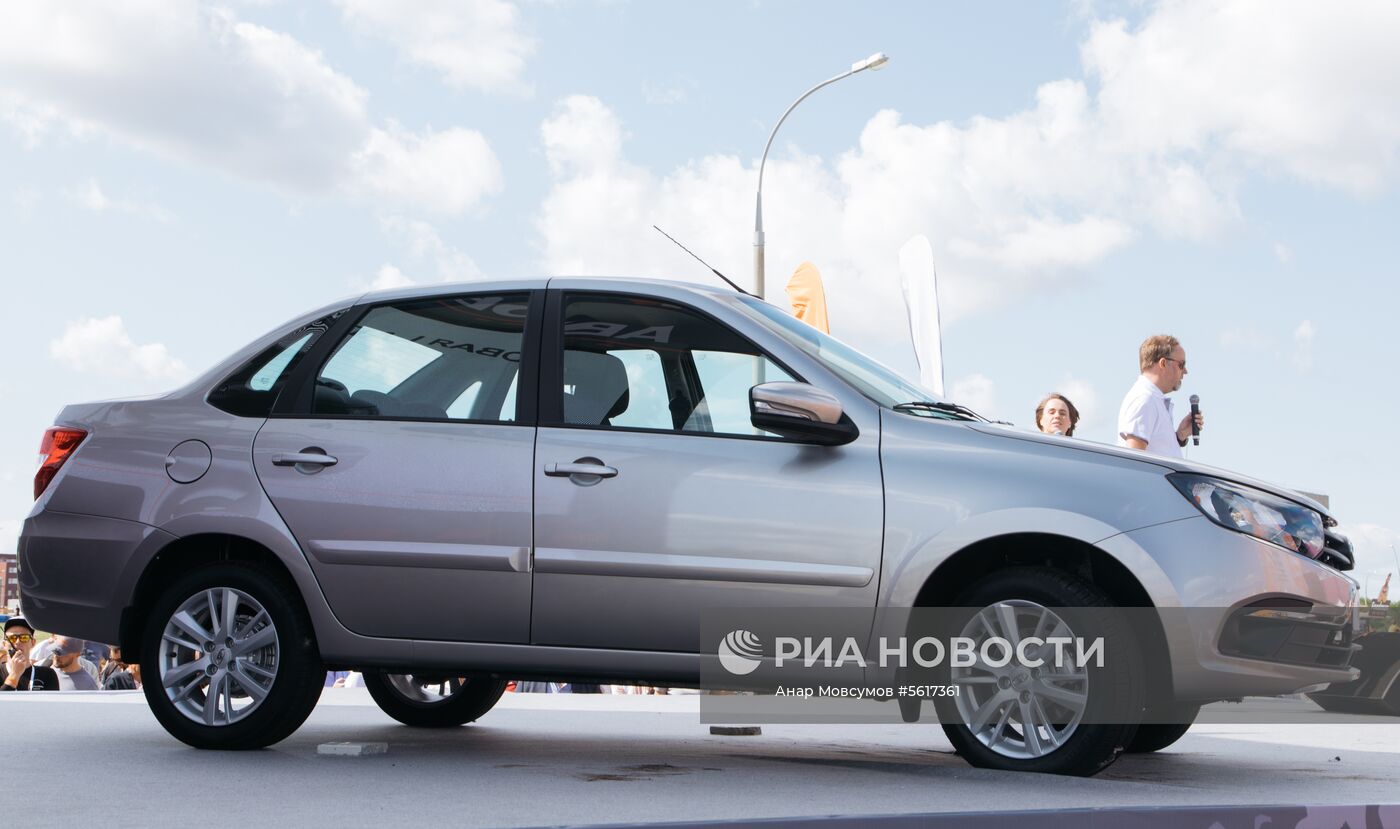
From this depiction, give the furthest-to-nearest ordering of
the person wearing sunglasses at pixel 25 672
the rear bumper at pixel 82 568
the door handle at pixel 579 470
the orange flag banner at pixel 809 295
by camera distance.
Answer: the orange flag banner at pixel 809 295, the person wearing sunglasses at pixel 25 672, the rear bumper at pixel 82 568, the door handle at pixel 579 470

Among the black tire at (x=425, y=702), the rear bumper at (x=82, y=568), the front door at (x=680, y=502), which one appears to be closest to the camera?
the front door at (x=680, y=502)

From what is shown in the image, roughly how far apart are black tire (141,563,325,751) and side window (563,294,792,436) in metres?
1.37

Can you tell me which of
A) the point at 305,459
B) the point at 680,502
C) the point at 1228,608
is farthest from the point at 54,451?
the point at 1228,608

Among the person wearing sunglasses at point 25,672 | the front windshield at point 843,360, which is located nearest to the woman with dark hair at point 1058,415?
the front windshield at point 843,360

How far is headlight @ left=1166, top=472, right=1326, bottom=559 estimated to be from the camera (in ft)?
16.4

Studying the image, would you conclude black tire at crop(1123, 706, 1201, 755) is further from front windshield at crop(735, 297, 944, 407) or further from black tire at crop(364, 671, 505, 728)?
black tire at crop(364, 671, 505, 728)

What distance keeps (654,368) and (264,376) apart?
167 cm

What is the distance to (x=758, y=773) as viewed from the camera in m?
5.46

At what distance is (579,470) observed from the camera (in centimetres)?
541

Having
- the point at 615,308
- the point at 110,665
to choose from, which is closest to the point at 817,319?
the point at 110,665

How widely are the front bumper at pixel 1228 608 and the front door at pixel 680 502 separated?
3.04 feet

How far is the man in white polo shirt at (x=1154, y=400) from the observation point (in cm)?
912

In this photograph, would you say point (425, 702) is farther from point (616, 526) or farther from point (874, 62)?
point (874, 62)

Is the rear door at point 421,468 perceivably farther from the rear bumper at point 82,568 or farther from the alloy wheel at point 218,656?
the rear bumper at point 82,568
